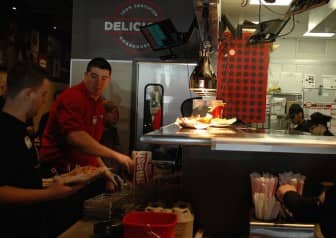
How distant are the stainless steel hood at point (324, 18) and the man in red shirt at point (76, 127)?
8.51 feet

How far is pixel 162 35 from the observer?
4.84 m

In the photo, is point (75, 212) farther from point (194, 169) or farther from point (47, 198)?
point (194, 169)

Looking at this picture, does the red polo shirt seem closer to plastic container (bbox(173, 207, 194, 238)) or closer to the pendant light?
the pendant light

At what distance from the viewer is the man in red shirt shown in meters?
3.47

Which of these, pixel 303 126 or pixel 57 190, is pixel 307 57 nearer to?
pixel 303 126

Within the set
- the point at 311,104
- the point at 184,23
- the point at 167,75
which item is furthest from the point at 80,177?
the point at 311,104

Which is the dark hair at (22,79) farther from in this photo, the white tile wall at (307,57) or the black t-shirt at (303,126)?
the white tile wall at (307,57)

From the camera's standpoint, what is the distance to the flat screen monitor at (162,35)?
15.6 feet

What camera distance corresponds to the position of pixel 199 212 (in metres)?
2.36

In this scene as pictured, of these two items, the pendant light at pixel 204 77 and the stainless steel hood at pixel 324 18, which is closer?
the pendant light at pixel 204 77

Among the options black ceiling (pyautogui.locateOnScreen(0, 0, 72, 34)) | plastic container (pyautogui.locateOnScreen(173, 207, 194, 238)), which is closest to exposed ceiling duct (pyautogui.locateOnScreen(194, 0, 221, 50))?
plastic container (pyautogui.locateOnScreen(173, 207, 194, 238))

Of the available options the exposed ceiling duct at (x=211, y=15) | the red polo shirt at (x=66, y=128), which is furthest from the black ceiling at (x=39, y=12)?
the exposed ceiling duct at (x=211, y=15)

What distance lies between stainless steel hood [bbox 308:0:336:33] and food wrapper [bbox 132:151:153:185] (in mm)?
2700

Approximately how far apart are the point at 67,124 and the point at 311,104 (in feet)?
15.2
